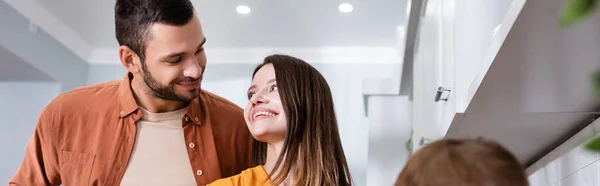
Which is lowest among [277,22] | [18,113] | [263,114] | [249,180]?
A: [249,180]

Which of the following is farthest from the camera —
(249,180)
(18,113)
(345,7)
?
(18,113)

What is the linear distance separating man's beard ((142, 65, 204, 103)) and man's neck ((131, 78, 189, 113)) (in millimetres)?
18

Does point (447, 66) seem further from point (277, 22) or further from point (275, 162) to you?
point (277, 22)

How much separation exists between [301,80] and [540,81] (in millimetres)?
441

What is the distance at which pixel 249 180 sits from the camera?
1013 mm

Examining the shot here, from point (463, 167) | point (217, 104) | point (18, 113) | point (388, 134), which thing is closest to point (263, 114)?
point (217, 104)

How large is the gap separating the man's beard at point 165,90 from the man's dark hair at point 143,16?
42mm

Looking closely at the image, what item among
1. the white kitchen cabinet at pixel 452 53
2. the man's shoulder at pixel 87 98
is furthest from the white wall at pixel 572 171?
the man's shoulder at pixel 87 98

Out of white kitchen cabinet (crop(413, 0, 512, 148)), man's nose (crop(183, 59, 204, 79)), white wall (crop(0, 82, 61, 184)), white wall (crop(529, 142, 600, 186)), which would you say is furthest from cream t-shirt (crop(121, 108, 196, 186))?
white wall (crop(0, 82, 61, 184))

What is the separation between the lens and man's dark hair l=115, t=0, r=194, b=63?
3.86 feet

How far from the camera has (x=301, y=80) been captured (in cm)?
107

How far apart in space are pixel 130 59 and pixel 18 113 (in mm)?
2752

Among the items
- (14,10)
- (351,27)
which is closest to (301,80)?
(351,27)

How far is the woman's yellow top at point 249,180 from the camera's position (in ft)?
3.30
